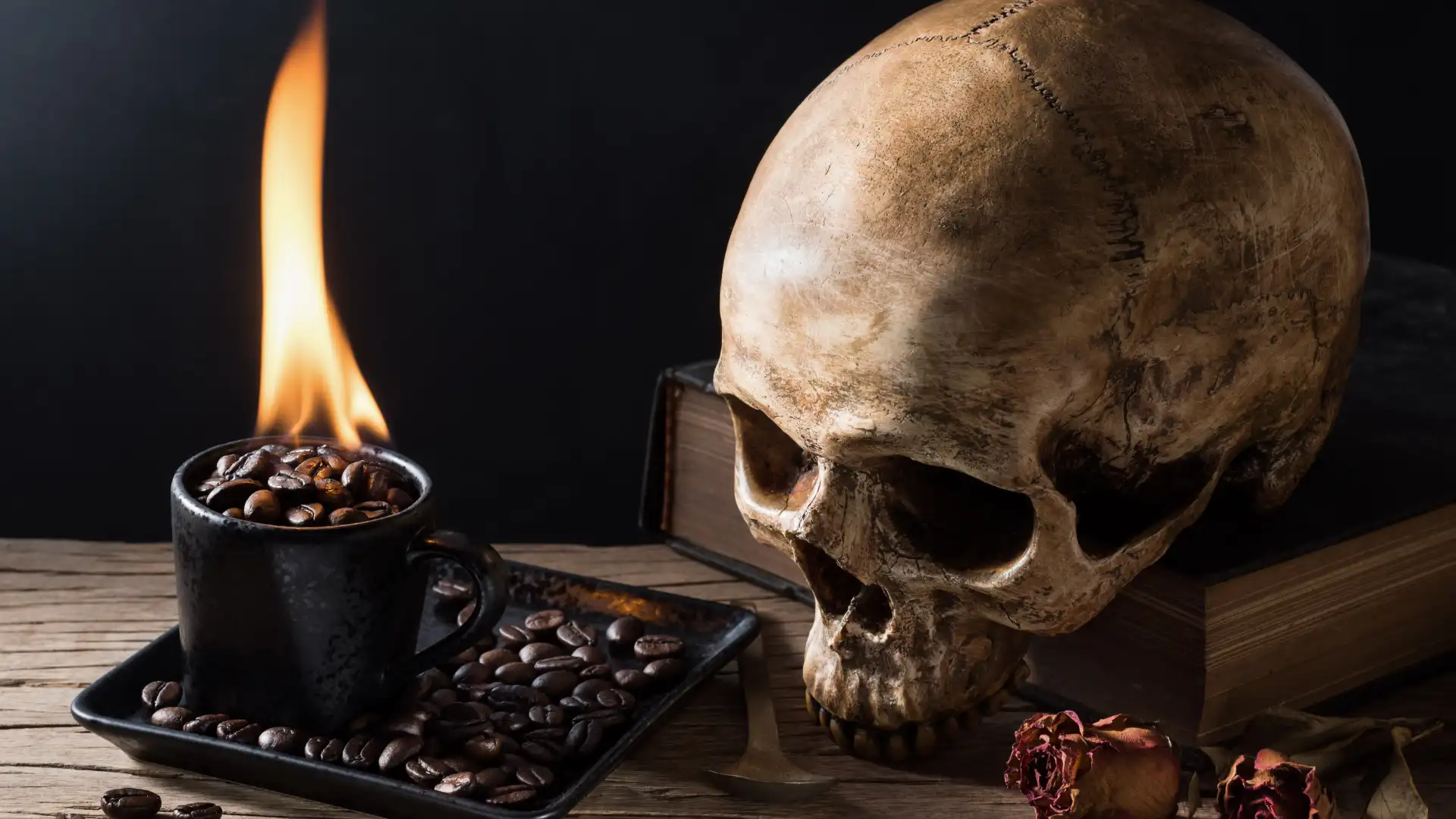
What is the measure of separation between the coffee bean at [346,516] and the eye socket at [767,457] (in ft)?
1.15

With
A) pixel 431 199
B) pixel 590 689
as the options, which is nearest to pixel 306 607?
pixel 590 689

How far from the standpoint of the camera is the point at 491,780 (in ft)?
4.46

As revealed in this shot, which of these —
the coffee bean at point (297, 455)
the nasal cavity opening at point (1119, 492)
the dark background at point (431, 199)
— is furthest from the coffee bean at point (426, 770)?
the dark background at point (431, 199)

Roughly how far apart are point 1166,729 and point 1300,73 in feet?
2.03

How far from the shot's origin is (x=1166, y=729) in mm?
1531

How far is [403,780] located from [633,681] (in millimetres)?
279

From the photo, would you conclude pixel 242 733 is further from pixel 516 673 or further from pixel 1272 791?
pixel 1272 791

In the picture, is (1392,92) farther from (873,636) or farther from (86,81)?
(86,81)

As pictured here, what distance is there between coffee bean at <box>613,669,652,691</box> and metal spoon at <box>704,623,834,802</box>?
0.11 metres

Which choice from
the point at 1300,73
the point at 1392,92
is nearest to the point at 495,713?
the point at 1300,73

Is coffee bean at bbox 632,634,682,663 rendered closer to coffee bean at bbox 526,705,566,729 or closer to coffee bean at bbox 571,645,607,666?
coffee bean at bbox 571,645,607,666

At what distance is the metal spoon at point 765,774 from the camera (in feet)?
4.73

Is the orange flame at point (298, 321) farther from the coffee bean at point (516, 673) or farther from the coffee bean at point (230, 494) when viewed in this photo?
the coffee bean at point (516, 673)

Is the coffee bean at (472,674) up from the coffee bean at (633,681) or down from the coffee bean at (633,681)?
down
